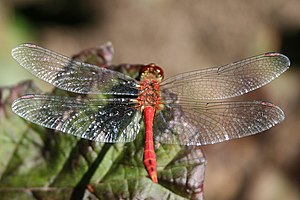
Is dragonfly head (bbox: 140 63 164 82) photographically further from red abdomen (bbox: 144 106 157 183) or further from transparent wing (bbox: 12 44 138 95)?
red abdomen (bbox: 144 106 157 183)

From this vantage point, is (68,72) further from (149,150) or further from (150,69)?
(149,150)

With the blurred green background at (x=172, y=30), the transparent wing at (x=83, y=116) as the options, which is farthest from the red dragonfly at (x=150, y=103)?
the blurred green background at (x=172, y=30)

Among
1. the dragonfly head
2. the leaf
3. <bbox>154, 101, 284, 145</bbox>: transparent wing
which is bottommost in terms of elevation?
the leaf

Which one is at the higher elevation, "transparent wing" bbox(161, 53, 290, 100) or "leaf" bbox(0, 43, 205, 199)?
"transparent wing" bbox(161, 53, 290, 100)

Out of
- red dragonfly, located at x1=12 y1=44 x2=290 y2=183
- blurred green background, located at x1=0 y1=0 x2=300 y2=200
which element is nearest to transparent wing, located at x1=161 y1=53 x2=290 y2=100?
red dragonfly, located at x1=12 y1=44 x2=290 y2=183

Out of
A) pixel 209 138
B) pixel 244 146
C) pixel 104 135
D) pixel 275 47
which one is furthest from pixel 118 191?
pixel 275 47
